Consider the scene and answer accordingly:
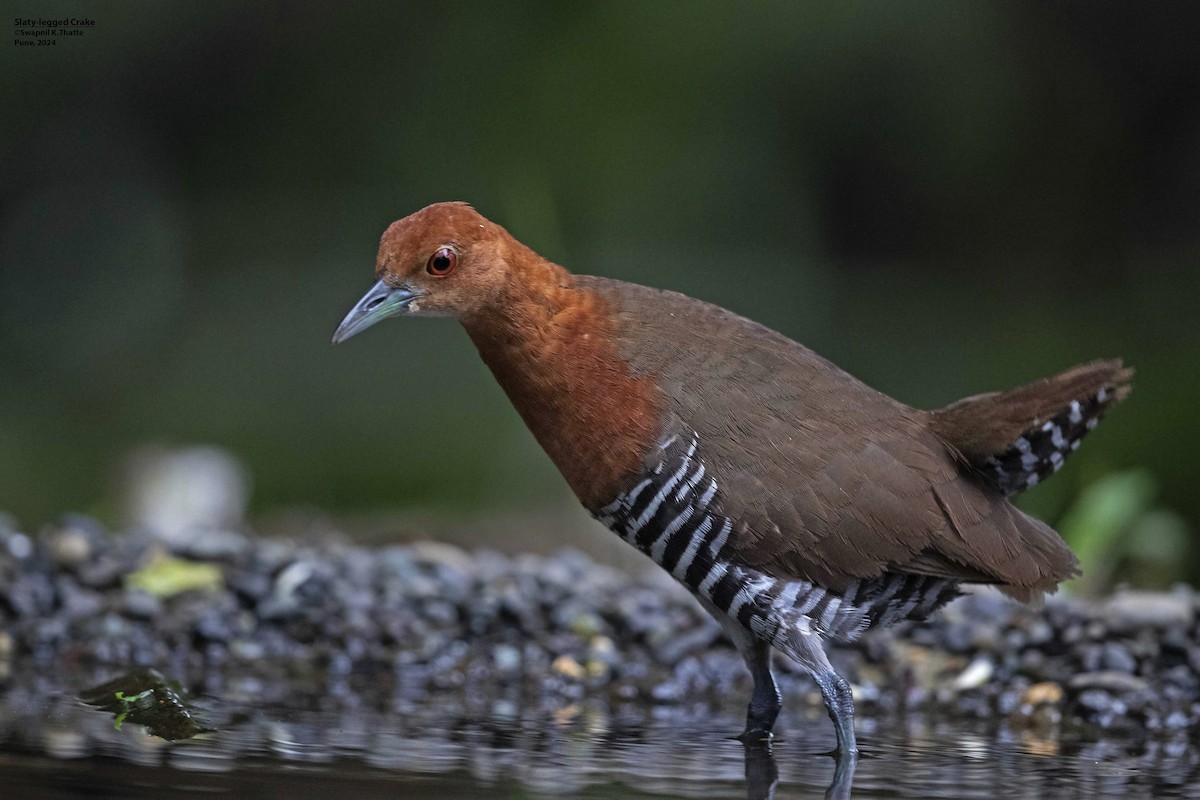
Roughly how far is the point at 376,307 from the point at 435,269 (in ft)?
0.58

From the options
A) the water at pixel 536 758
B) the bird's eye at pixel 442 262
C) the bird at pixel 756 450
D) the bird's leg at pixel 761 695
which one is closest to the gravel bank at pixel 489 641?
the water at pixel 536 758

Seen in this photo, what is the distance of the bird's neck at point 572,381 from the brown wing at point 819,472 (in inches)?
2.5

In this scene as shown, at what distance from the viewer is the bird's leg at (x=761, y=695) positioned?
12.6ft

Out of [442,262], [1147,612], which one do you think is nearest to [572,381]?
[442,262]

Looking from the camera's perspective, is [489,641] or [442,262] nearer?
[442,262]

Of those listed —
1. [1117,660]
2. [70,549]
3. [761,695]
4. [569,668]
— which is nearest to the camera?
[761,695]

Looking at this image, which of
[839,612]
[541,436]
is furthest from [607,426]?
[839,612]

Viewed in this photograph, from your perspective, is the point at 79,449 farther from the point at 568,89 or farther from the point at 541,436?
the point at 541,436

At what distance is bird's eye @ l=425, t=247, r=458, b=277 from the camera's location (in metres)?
3.67

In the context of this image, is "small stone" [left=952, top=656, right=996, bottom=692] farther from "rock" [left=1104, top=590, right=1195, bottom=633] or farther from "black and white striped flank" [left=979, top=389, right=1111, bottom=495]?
"black and white striped flank" [left=979, top=389, right=1111, bottom=495]

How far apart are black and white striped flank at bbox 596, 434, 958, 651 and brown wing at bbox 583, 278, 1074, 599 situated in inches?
1.6

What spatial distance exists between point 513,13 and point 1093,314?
13.7 ft

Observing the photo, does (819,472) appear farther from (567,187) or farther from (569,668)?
(567,187)

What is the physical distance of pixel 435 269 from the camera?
12.1 ft
